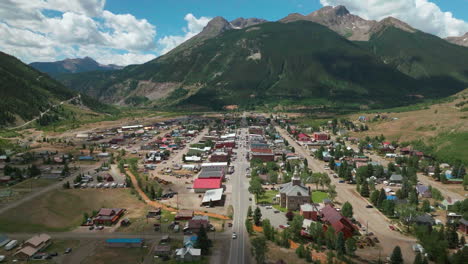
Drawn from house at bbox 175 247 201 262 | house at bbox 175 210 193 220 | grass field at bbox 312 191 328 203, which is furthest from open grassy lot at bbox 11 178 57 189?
grass field at bbox 312 191 328 203

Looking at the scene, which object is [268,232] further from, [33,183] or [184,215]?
[33,183]

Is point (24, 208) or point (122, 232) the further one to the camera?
point (24, 208)

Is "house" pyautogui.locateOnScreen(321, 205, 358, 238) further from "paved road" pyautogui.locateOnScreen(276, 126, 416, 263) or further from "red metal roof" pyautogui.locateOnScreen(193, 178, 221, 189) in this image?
"red metal roof" pyautogui.locateOnScreen(193, 178, 221, 189)

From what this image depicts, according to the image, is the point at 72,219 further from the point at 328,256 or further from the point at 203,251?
the point at 328,256

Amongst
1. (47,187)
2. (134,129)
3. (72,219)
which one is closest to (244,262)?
(72,219)

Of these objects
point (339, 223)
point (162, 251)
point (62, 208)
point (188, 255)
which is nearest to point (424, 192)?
point (339, 223)

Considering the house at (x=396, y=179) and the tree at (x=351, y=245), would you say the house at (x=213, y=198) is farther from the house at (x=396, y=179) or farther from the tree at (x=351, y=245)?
the house at (x=396, y=179)

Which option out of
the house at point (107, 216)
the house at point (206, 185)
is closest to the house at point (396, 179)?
the house at point (206, 185)
